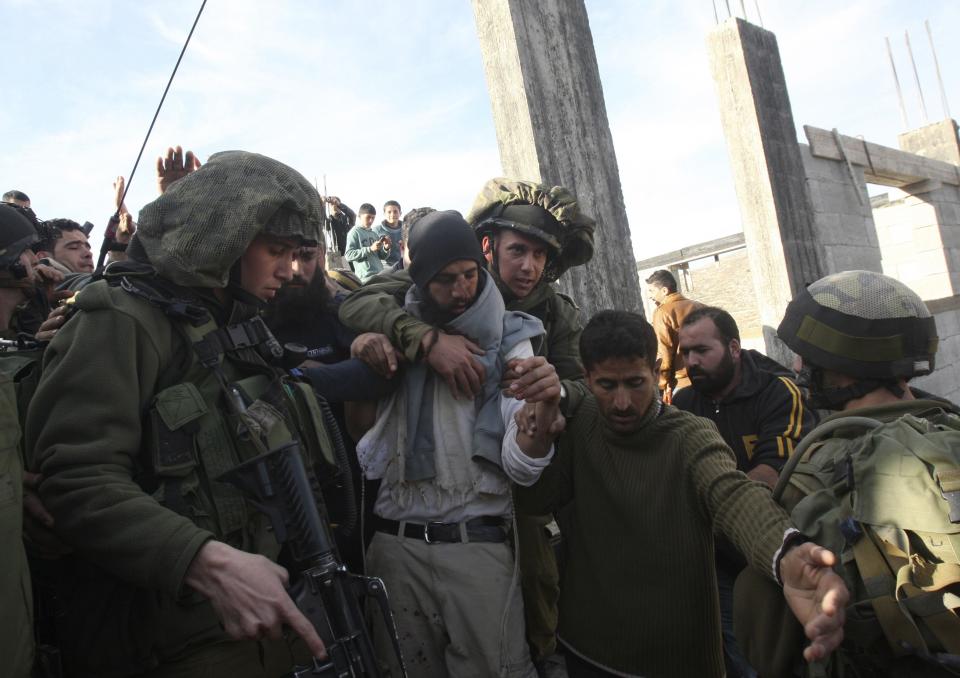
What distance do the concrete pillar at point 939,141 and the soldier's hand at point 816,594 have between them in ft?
34.1

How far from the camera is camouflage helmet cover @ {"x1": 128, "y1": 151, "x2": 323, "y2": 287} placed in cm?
143

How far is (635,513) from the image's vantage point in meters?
1.94

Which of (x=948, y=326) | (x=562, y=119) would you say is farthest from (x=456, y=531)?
(x=948, y=326)

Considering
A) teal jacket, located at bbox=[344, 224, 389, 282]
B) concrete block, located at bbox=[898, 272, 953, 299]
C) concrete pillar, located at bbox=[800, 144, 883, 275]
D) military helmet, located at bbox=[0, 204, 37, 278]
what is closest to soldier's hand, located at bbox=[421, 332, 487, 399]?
military helmet, located at bbox=[0, 204, 37, 278]

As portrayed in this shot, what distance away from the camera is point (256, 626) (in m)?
1.13

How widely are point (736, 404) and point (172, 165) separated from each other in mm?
2505

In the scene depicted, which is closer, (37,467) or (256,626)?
(256,626)

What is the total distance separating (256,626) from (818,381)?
1.53 metres

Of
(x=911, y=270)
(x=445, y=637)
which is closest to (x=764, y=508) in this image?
(x=445, y=637)

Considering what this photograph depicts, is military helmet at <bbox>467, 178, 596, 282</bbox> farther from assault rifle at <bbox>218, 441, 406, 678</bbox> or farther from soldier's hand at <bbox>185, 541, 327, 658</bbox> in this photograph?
soldier's hand at <bbox>185, 541, 327, 658</bbox>

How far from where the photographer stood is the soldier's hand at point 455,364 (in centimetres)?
189

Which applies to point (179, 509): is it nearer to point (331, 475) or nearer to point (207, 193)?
point (331, 475)

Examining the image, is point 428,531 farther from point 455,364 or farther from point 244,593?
point 244,593

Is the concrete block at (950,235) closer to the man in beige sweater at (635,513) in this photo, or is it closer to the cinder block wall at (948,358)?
the cinder block wall at (948,358)
